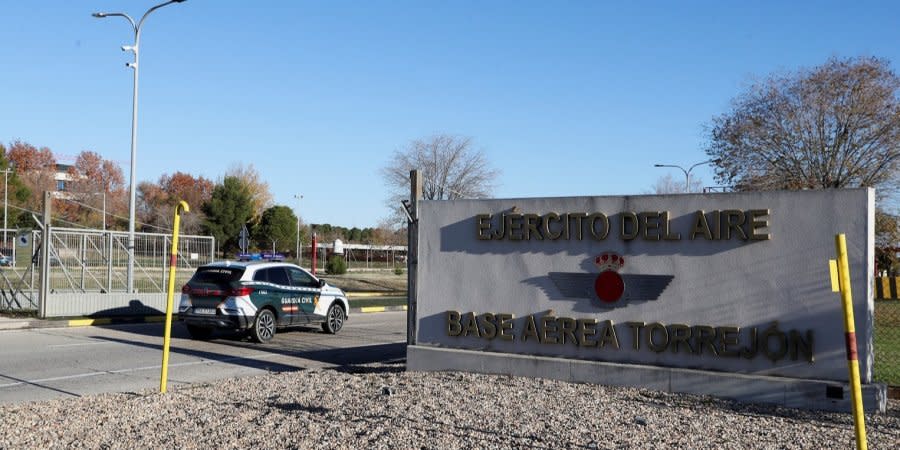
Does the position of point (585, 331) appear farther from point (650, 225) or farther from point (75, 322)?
point (75, 322)

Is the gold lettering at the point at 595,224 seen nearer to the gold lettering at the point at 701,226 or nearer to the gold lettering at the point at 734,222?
the gold lettering at the point at 701,226

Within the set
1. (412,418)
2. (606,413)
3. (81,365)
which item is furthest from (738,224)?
(81,365)

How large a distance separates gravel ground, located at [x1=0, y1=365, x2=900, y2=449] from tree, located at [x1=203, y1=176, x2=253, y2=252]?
60329mm

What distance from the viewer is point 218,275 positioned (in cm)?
1702

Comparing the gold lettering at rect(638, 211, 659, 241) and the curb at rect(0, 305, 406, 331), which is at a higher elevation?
the gold lettering at rect(638, 211, 659, 241)

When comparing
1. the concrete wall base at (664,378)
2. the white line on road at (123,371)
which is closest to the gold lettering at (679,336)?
Answer: the concrete wall base at (664,378)

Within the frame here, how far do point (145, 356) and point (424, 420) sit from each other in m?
8.68

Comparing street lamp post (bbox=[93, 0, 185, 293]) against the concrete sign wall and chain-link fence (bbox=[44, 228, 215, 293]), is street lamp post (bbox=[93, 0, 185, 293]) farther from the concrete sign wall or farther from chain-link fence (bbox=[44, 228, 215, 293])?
the concrete sign wall

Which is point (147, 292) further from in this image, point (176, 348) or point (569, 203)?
point (569, 203)

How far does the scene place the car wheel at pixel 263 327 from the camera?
56.0 feet

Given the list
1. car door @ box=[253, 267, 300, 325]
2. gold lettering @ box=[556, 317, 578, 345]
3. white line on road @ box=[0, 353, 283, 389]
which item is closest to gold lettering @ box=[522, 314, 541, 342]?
gold lettering @ box=[556, 317, 578, 345]

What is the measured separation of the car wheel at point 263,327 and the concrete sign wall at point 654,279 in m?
6.15

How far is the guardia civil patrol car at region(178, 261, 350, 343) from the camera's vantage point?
659 inches

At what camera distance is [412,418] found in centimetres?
799
